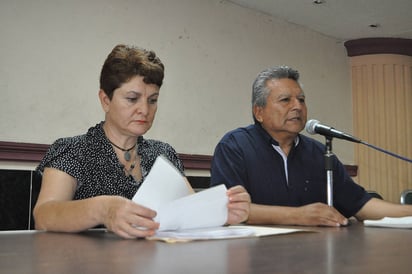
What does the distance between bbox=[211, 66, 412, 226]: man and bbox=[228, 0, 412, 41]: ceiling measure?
211 centimetres

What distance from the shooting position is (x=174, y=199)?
3.78 ft

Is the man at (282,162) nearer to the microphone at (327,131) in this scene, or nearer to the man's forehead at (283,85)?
the man's forehead at (283,85)

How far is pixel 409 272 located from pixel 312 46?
4694 millimetres

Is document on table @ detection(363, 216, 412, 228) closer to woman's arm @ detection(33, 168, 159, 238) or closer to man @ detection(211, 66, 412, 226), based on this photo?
man @ detection(211, 66, 412, 226)

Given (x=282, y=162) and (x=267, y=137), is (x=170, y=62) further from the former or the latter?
(x=282, y=162)

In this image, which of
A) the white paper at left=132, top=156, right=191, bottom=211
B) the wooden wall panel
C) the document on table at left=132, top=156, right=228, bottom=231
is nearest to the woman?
the document on table at left=132, top=156, right=228, bottom=231

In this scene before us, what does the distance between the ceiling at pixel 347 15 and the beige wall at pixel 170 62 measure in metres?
0.13

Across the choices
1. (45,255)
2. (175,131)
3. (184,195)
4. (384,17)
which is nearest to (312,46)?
(384,17)

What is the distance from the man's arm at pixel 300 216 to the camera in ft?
5.73

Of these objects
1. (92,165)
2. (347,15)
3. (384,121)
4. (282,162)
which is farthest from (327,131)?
(384,121)

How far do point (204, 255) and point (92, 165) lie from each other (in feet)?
3.17

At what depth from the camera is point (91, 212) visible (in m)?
1.18

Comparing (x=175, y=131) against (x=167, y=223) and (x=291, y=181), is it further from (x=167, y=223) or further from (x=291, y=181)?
(x=167, y=223)

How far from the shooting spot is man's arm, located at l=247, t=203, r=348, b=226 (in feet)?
5.73
